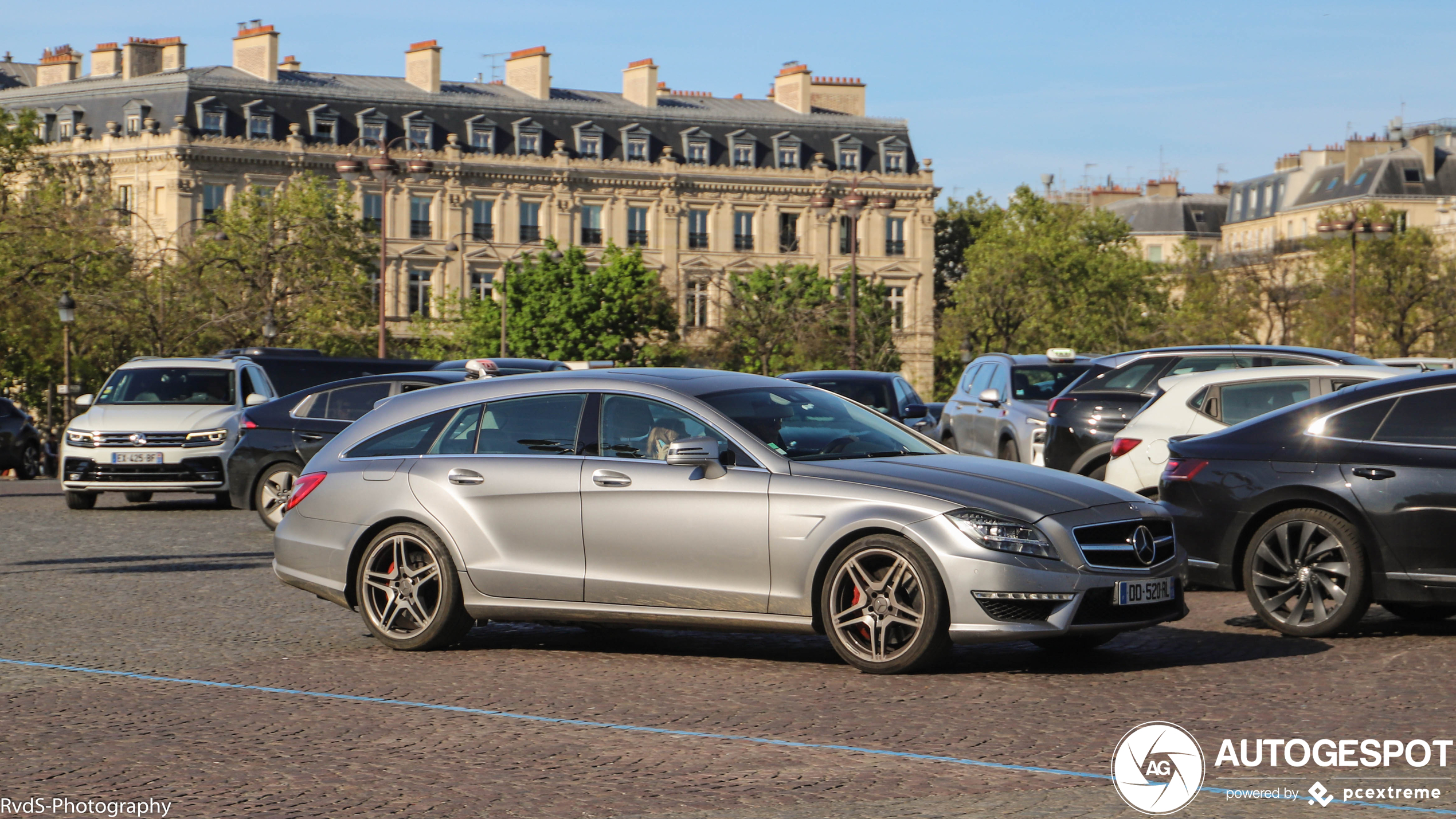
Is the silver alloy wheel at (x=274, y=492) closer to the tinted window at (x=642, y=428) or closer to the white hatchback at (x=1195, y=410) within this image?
the white hatchback at (x=1195, y=410)

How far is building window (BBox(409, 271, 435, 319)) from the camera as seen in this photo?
3703 inches

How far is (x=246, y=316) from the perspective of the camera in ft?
184

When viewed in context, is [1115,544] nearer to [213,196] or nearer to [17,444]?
[17,444]

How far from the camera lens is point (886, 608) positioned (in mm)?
8695

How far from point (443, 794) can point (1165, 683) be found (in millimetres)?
3700

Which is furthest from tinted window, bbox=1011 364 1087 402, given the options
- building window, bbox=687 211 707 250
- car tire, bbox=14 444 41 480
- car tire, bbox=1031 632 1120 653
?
building window, bbox=687 211 707 250

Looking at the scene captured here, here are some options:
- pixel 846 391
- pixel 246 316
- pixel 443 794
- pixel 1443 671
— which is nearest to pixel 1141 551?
pixel 1443 671

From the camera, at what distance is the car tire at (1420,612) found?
1091 cm

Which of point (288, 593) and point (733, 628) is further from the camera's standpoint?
point (288, 593)

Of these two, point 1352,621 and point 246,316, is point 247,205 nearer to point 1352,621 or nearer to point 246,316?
point 246,316

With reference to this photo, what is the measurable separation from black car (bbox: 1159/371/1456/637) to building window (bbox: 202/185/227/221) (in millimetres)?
84501

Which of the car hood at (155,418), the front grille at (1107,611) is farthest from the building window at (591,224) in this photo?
the front grille at (1107,611)

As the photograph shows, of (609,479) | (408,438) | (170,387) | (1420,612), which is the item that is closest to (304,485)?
(408,438)

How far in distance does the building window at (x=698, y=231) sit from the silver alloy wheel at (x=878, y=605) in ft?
298
